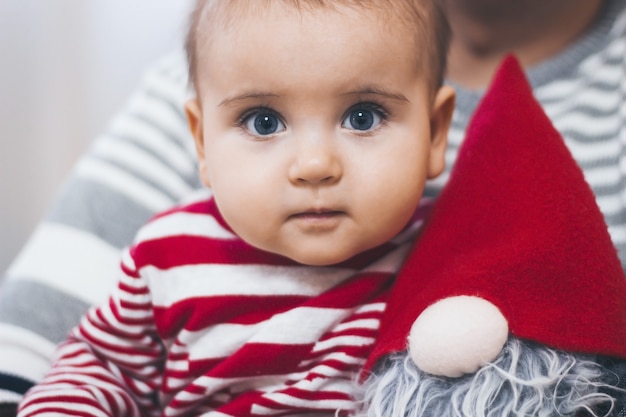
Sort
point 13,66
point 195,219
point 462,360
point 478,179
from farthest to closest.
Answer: point 13,66, point 195,219, point 478,179, point 462,360

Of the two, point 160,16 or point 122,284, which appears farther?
point 160,16

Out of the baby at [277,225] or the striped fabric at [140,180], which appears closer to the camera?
the baby at [277,225]

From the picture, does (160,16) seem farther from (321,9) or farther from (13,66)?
(321,9)

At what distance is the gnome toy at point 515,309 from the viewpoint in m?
0.65

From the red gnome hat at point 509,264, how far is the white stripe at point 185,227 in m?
0.20

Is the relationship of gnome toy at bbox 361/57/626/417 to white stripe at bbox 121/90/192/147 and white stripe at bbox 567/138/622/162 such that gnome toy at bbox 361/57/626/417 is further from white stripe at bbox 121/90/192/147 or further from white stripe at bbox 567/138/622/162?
white stripe at bbox 121/90/192/147

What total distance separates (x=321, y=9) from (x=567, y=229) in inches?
11.5

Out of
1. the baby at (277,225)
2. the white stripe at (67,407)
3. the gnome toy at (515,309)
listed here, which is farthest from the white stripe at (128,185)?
the gnome toy at (515,309)

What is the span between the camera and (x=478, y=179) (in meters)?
0.76

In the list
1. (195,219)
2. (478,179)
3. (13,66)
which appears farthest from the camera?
(13,66)

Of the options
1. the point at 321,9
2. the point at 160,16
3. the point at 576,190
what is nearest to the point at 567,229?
the point at 576,190

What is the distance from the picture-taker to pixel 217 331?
31.6 inches

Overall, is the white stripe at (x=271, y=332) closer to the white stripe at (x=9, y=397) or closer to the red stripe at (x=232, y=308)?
the red stripe at (x=232, y=308)

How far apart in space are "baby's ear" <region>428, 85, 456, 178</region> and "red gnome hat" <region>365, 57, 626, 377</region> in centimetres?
3
